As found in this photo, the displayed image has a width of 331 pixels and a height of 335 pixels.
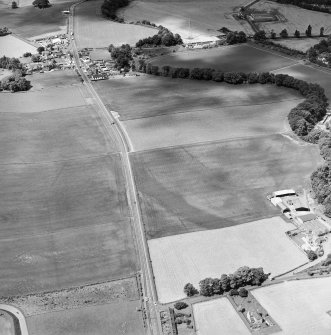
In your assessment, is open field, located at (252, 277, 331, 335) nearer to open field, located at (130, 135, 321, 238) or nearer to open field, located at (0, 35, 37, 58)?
open field, located at (130, 135, 321, 238)

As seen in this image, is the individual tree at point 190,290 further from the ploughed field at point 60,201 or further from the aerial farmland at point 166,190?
the ploughed field at point 60,201

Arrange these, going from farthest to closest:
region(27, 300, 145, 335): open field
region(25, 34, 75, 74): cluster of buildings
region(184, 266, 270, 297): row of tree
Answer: region(25, 34, 75, 74): cluster of buildings → region(184, 266, 270, 297): row of tree → region(27, 300, 145, 335): open field

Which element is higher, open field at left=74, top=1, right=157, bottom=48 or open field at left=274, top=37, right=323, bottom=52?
open field at left=274, top=37, right=323, bottom=52

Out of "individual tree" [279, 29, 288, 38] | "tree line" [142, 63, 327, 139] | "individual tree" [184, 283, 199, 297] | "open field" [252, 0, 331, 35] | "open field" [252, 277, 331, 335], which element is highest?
"open field" [252, 0, 331, 35]

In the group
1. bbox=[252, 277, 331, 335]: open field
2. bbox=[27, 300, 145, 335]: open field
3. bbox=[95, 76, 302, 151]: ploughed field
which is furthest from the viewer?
bbox=[95, 76, 302, 151]: ploughed field

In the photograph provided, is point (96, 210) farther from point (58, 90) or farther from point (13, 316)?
point (58, 90)

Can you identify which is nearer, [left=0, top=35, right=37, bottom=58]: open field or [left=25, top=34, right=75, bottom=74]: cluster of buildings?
[left=25, top=34, right=75, bottom=74]: cluster of buildings

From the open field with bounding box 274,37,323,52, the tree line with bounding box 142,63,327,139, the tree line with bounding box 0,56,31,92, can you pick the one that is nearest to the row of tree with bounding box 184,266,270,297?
the tree line with bounding box 142,63,327,139
